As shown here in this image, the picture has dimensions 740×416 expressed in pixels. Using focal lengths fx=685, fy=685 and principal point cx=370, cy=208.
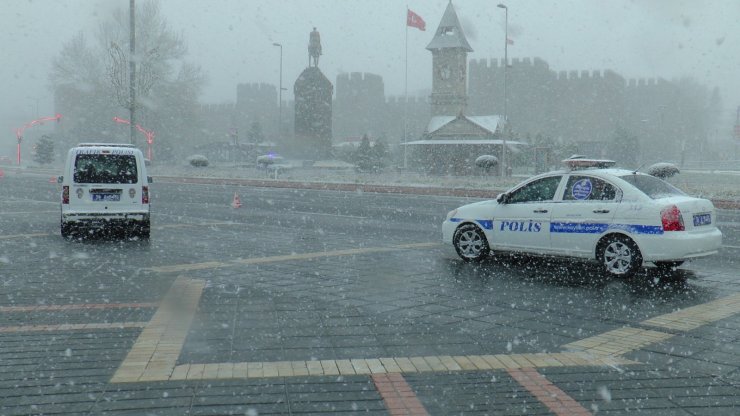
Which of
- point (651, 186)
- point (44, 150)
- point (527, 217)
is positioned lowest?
point (527, 217)

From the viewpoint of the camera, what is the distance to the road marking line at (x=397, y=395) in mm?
4039

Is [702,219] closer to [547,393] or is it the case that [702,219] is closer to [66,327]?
[547,393]

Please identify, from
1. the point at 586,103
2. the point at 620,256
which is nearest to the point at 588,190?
the point at 620,256

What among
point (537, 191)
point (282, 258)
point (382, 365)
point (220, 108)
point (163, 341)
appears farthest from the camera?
point (220, 108)

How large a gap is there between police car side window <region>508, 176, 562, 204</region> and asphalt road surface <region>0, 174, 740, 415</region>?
98 cm

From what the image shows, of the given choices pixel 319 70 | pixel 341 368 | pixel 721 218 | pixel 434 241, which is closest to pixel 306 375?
pixel 341 368

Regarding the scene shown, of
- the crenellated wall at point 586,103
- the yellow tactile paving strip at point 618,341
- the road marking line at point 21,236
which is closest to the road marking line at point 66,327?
the yellow tactile paving strip at point 618,341

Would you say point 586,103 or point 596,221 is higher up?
point 586,103

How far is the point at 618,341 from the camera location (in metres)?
5.64

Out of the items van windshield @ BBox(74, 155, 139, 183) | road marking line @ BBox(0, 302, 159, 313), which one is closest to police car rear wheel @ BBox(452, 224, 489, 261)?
road marking line @ BBox(0, 302, 159, 313)

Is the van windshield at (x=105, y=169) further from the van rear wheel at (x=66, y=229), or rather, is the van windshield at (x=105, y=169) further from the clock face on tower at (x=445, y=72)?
the clock face on tower at (x=445, y=72)

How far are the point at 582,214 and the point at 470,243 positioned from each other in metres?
1.83

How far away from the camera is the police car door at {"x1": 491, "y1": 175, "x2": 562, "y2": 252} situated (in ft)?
31.0

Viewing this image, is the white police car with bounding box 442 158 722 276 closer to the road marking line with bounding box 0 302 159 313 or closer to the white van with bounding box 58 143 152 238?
the road marking line with bounding box 0 302 159 313
